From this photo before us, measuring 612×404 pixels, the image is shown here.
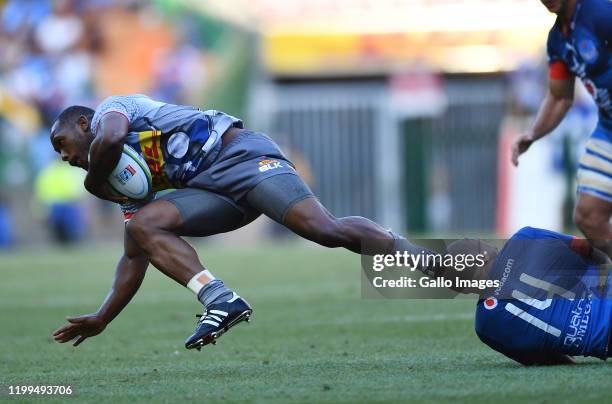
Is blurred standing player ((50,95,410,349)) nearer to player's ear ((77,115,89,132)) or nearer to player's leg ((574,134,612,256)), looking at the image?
player's ear ((77,115,89,132))

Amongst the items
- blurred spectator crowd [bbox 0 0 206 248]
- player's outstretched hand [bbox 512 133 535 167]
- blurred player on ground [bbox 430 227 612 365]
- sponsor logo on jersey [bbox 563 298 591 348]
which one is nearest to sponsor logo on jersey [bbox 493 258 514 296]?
blurred player on ground [bbox 430 227 612 365]

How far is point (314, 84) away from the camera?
2733cm

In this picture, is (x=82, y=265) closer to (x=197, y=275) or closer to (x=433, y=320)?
(x=433, y=320)

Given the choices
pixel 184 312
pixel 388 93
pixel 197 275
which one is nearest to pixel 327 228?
pixel 197 275

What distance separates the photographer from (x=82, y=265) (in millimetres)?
17344

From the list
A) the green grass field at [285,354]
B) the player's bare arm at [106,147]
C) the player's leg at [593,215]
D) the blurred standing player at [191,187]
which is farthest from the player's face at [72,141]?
the player's leg at [593,215]

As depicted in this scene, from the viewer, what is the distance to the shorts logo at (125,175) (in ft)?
22.7

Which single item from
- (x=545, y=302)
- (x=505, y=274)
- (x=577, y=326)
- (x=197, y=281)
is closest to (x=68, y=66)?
(x=197, y=281)

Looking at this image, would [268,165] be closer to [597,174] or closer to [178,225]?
[178,225]

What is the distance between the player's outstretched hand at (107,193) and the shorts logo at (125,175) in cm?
10

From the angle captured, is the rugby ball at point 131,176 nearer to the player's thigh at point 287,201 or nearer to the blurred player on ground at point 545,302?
the player's thigh at point 287,201

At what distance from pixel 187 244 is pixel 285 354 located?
0.97 metres

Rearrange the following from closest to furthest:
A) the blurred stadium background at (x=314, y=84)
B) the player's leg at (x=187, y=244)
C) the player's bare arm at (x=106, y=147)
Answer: the player's leg at (x=187, y=244) < the player's bare arm at (x=106, y=147) < the blurred stadium background at (x=314, y=84)

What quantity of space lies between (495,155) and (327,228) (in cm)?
1760
